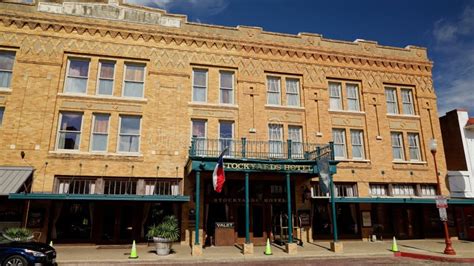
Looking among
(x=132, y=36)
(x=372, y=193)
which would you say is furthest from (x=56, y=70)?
(x=372, y=193)

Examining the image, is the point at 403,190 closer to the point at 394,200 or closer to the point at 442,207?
the point at 394,200

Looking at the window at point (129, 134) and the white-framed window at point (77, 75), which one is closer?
the window at point (129, 134)

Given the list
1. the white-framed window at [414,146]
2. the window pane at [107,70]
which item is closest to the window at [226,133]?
the window pane at [107,70]

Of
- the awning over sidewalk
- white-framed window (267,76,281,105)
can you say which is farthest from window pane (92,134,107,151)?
white-framed window (267,76,281,105)

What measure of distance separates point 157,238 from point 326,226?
10.2 metres

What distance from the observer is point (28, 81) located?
1748 cm

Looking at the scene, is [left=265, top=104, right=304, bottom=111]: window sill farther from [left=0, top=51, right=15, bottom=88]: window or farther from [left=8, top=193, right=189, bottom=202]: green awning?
[left=0, top=51, right=15, bottom=88]: window

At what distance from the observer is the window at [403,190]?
2075 cm

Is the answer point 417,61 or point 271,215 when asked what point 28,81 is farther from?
point 417,61

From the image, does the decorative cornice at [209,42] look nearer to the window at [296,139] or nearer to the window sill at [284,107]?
the window sill at [284,107]

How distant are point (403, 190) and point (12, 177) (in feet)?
72.7

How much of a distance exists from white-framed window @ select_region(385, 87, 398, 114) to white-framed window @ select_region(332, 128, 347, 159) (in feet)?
13.3

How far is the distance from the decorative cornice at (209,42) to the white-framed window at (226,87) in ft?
5.63

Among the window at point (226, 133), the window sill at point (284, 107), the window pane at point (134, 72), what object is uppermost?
the window pane at point (134, 72)
